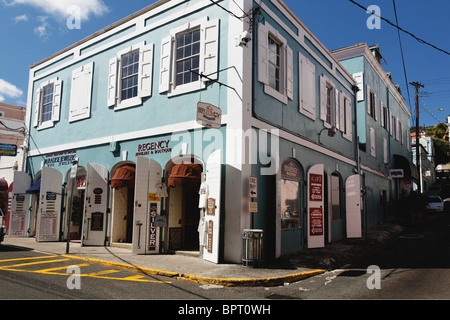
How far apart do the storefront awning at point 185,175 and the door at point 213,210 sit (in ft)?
1.69

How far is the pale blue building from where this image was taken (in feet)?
31.9

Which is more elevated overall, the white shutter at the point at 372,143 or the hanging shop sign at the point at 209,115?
the white shutter at the point at 372,143

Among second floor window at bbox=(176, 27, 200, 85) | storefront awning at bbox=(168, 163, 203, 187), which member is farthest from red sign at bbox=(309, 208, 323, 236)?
second floor window at bbox=(176, 27, 200, 85)

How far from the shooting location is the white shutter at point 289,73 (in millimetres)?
11938

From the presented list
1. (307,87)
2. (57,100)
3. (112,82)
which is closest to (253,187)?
(307,87)

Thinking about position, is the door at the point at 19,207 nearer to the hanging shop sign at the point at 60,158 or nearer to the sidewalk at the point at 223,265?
the hanging shop sign at the point at 60,158

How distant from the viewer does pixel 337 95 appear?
1634 cm

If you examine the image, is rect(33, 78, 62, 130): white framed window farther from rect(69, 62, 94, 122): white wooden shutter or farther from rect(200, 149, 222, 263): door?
rect(200, 149, 222, 263): door

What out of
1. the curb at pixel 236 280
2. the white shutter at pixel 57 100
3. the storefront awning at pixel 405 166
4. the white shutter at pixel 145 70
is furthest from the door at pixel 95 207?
the storefront awning at pixel 405 166

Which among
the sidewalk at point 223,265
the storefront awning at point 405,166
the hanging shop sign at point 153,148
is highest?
the storefront awning at point 405,166

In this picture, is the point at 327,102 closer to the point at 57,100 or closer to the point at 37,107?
the point at 57,100

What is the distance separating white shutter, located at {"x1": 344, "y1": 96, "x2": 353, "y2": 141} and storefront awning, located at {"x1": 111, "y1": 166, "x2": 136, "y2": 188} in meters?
11.1
